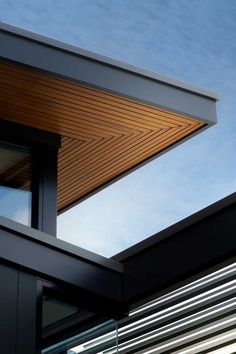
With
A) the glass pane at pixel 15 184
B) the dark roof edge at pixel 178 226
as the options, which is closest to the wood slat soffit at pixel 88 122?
the glass pane at pixel 15 184

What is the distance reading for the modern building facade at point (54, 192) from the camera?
924 cm

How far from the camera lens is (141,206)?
33562 mm

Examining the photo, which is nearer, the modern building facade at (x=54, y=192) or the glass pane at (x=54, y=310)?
the modern building facade at (x=54, y=192)

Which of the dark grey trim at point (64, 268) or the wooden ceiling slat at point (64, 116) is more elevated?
the wooden ceiling slat at point (64, 116)

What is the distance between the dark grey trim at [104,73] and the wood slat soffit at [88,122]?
0.12 m

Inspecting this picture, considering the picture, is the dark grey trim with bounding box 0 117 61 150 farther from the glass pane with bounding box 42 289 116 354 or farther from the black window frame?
the glass pane with bounding box 42 289 116 354

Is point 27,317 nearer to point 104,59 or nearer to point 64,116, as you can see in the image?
point 64,116

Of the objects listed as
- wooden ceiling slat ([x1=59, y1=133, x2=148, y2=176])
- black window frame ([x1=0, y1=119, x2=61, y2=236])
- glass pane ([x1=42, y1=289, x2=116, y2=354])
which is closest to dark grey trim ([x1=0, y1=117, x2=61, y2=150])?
black window frame ([x1=0, y1=119, x2=61, y2=236])

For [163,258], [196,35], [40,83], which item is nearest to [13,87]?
[40,83]

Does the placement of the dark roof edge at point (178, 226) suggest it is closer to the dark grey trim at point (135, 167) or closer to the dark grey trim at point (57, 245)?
the dark grey trim at point (57, 245)

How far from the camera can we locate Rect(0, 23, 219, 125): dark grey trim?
30.2 ft

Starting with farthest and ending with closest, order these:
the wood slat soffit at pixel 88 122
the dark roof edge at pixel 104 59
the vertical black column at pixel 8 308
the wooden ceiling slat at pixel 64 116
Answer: the wooden ceiling slat at pixel 64 116, the wood slat soffit at pixel 88 122, the dark roof edge at pixel 104 59, the vertical black column at pixel 8 308

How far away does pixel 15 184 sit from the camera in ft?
32.8

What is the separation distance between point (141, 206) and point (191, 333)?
21805 millimetres
